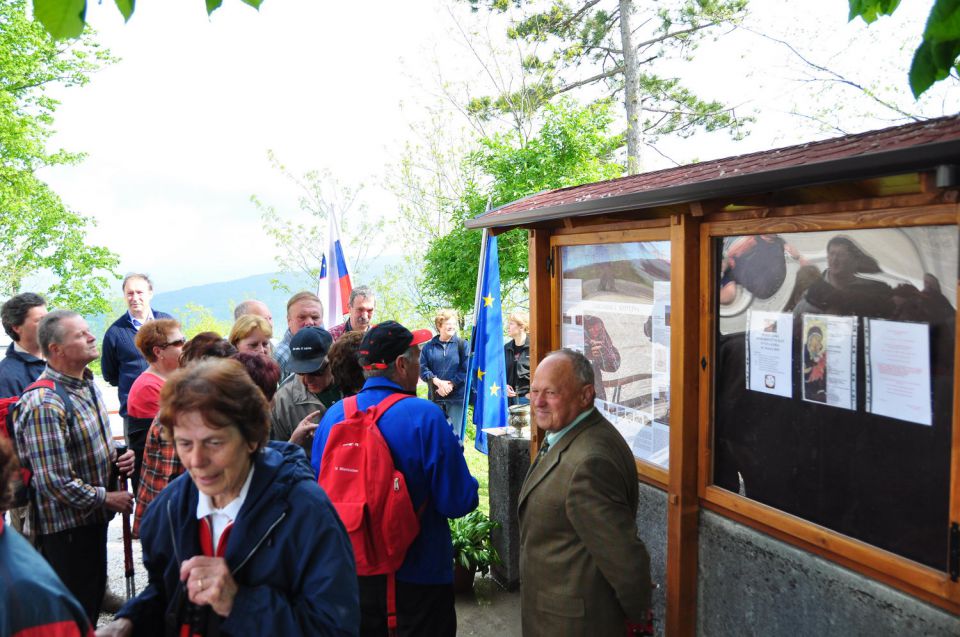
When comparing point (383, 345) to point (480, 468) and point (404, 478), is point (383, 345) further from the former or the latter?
point (480, 468)

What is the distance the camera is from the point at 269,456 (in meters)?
2.08

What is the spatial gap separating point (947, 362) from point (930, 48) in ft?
3.57

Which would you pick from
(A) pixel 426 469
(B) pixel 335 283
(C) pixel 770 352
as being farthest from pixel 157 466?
(B) pixel 335 283

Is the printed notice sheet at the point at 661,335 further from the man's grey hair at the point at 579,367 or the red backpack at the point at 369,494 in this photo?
the red backpack at the point at 369,494

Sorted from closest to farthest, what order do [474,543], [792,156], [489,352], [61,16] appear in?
[61,16], [792,156], [474,543], [489,352]

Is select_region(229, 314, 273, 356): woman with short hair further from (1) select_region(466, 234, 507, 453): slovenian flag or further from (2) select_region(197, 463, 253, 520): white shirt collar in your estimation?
(2) select_region(197, 463, 253, 520): white shirt collar

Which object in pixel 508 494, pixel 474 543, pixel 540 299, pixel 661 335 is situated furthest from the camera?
pixel 474 543

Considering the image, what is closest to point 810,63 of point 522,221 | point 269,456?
point 522,221

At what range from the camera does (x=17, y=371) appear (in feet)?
15.1

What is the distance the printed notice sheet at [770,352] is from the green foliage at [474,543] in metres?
2.78

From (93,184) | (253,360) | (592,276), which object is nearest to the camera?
(253,360)

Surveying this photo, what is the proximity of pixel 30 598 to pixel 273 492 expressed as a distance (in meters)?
0.63

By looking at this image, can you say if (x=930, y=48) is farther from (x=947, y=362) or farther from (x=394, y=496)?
(x=394, y=496)

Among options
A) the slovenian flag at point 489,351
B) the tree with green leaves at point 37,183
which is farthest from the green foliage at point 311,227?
the slovenian flag at point 489,351
